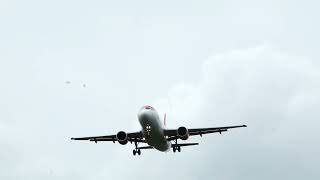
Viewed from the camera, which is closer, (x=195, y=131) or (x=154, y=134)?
(x=154, y=134)

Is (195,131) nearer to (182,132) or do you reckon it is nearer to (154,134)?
(182,132)

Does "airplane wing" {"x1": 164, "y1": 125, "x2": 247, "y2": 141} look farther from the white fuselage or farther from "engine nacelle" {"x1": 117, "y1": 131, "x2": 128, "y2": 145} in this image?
"engine nacelle" {"x1": 117, "y1": 131, "x2": 128, "y2": 145}

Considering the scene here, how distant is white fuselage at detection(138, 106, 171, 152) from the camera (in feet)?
205

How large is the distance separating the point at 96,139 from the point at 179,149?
9.78 m

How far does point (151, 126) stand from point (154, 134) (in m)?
1.85

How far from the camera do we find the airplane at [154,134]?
62.9 meters

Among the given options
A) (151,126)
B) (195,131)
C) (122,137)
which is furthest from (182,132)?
(151,126)

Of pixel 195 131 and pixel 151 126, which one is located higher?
pixel 195 131

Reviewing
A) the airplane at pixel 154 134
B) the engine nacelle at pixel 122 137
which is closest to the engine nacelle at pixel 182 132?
the airplane at pixel 154 134

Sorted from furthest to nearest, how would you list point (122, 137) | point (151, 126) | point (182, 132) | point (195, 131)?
point (195, 131), point (122, 137), point (182, 132), point (151, 126)

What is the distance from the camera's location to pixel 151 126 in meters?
63.3

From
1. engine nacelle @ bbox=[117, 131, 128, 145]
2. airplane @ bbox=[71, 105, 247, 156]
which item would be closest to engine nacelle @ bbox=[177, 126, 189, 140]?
airplane @ bbox=[71, 105, 247, 156]

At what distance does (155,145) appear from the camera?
225 feet

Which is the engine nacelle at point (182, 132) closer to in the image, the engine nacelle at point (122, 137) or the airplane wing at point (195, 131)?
the airplane wing at point (195, 131)
